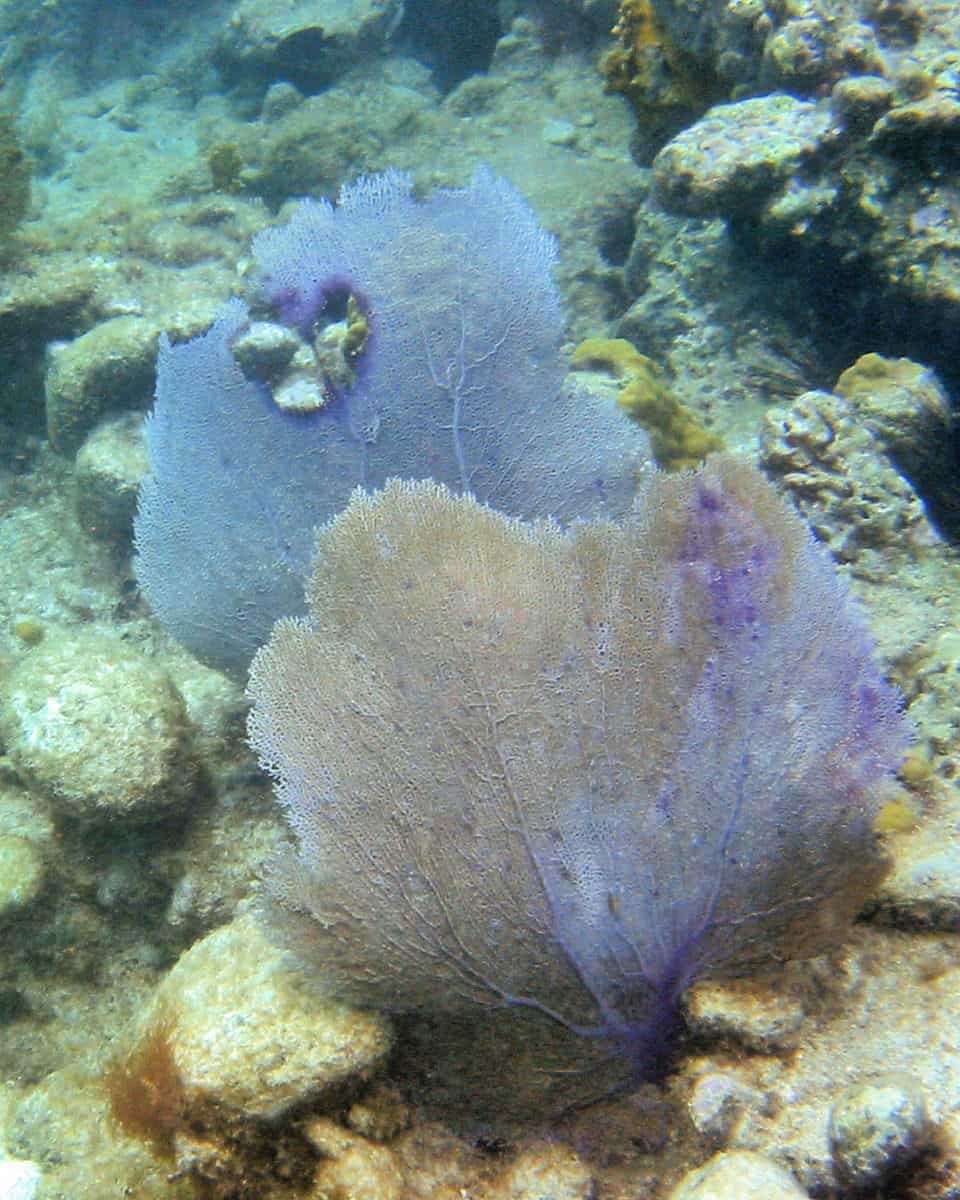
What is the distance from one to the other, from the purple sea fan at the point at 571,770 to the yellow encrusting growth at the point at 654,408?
6.42 ft

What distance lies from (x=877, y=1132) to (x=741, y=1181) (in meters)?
0.34

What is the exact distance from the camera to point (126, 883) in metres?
3.63

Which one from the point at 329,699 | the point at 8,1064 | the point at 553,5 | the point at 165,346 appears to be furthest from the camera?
the point at 553,5

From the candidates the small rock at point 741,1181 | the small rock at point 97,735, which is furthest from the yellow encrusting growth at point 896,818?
the small rock at point 97,735

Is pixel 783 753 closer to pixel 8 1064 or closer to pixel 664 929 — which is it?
pixel 664 929

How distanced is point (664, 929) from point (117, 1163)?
2.02m

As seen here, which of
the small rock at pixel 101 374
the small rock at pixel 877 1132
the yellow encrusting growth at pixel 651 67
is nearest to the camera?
the small rock at pixel 877 1132

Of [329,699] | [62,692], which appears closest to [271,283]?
[62,692]

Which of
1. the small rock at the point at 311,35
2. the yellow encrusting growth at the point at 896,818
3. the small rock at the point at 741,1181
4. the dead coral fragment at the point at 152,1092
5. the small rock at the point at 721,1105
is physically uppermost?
the small rock at the point at 311,35

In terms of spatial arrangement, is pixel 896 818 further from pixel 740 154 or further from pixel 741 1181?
pixel 740 154

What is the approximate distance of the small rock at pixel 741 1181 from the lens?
1.90 meters

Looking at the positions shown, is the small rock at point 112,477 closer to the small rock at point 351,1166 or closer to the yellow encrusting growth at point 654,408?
the yellow encrusting growth at point 654,408

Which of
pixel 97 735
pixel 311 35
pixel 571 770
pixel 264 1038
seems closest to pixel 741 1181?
pixel 571 770

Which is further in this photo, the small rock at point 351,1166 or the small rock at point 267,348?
the small rock at point 267,348
